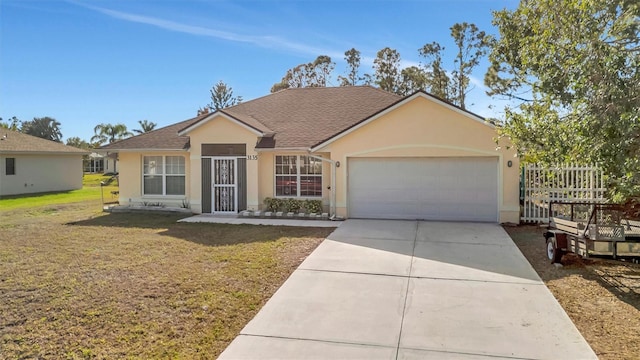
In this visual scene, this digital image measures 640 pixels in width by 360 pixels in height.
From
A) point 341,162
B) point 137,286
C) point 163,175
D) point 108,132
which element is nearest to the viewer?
point 137,286

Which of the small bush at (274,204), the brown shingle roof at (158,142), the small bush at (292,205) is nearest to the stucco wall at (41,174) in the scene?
the brown shingle roof at (158,142)

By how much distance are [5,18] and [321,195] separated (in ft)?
36.1

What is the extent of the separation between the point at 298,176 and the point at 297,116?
3903mm

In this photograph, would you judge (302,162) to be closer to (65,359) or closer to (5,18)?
(5,18)

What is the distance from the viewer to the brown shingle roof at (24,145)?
24.5 meters

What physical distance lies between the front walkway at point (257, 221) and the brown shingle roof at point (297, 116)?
3028 millimetres

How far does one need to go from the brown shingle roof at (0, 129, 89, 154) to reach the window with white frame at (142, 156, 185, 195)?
44.7ft

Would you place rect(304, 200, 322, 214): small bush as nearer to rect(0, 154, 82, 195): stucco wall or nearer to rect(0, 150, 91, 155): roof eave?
rect(0, 150, 91, 155): roof eave

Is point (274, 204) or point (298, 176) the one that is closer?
point (274, 204)

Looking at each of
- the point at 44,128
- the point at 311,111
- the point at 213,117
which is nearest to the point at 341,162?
the point at 311,111

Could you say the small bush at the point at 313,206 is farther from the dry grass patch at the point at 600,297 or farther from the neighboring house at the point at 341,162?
the dry grass patch at the point at 600,297

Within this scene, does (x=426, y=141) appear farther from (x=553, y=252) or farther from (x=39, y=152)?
(x=39, y=152)

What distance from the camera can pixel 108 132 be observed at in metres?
63.4

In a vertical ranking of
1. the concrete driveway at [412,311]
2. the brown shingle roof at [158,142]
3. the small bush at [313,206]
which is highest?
the brown shingle roof at [158,142]
